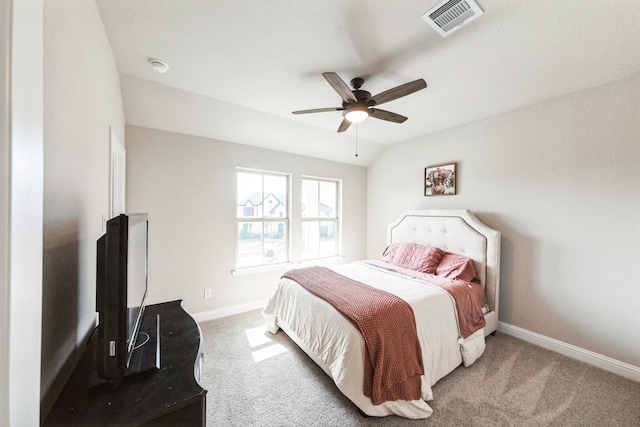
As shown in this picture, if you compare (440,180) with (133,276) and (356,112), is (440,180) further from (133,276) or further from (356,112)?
(133,276)

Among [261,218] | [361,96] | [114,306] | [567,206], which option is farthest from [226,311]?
[567,206]

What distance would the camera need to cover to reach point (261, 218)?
361cm

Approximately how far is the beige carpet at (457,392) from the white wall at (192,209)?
904 mm

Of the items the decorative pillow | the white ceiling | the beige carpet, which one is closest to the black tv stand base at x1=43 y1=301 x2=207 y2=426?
the beige carpet

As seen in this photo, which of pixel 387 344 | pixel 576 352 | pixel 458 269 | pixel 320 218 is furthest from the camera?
pixel 320 218

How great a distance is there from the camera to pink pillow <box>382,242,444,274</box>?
117 inches

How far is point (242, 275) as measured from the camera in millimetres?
3365

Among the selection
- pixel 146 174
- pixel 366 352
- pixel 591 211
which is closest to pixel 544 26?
pixel 591 211

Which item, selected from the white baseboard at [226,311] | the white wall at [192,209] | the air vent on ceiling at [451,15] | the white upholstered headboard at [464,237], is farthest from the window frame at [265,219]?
the air vent on ceiling at [451,15]

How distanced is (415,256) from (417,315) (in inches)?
54.2

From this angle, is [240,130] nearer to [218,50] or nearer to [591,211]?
[218,50]

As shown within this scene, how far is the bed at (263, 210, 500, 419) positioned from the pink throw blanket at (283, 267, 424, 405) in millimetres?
42

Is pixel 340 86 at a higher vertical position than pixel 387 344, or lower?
higher

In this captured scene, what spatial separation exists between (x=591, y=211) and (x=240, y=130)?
376cm
